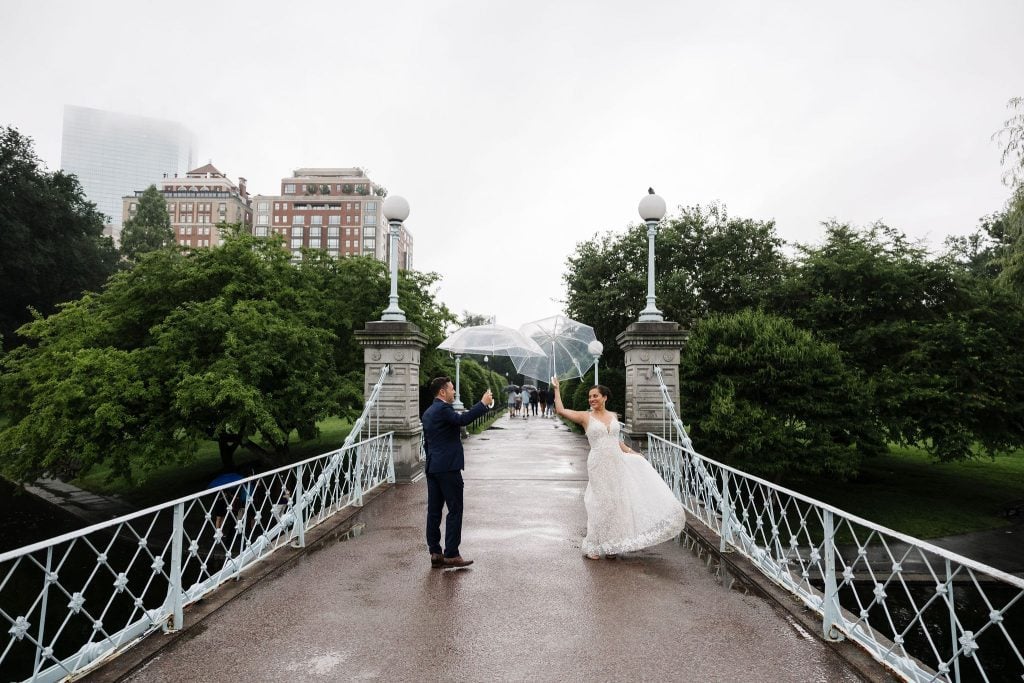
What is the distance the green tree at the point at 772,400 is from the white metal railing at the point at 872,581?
2334mm

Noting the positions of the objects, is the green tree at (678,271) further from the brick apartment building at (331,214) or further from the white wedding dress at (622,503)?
the brick apartment building at (331,214)

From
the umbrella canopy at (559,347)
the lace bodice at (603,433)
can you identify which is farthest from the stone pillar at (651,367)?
the lace bodice at (603,433)

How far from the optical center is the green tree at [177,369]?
43.8 ft

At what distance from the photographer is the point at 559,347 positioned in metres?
10.8

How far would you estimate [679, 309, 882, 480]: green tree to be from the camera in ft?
46.2

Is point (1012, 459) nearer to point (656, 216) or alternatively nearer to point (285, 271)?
point (656, 216)

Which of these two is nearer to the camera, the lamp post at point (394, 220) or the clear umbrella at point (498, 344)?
the clear umbrella at point (498, 344)

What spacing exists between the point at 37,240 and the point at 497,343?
3011 cm

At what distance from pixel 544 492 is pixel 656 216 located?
5.00 m

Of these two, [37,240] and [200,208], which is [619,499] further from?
[200,208]

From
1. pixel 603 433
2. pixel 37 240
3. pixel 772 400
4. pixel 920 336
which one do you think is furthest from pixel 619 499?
pixel 37 240

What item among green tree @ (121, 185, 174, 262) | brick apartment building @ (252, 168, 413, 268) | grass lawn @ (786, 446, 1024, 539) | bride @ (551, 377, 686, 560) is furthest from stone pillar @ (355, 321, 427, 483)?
brick apartment building @ (252, 168, 413, 268)

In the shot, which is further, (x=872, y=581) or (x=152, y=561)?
(x=152, y=561)

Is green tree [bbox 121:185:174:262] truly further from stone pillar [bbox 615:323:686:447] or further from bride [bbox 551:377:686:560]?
bride [bbox 551:377:686:560]
